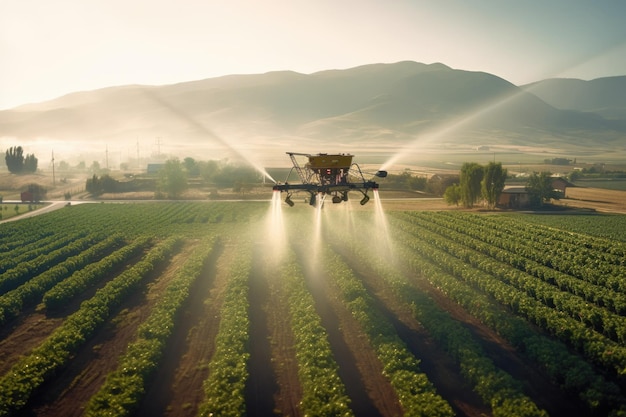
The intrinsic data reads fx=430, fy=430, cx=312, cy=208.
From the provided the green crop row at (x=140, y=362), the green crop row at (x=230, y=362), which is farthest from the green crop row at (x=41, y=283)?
the green crop row at (x=230, y=362)

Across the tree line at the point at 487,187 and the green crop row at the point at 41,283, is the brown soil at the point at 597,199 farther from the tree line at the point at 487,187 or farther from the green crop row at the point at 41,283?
the green crop row at the point at 41,283

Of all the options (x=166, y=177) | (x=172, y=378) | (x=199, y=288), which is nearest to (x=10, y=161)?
(x=166, y=177)

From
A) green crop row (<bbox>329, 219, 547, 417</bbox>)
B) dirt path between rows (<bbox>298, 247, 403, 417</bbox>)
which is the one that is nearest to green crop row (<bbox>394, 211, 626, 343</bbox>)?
green crop row (<bbox>329, 219, 547, 417</bbox>)

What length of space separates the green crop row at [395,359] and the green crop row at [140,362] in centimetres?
1189

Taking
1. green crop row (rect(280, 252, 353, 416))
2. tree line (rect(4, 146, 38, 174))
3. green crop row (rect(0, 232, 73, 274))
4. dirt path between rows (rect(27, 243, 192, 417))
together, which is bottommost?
dirt path between rows (rect(27, 243, 192, 417))

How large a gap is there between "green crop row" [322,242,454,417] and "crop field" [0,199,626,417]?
9 centimetres

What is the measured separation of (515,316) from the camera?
28.8 metres

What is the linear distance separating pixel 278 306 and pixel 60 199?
100782 millimetres

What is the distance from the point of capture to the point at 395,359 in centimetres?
2222

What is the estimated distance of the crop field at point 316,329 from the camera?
1959 cm

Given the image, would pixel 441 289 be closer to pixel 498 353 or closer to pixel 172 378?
pixel 498 353

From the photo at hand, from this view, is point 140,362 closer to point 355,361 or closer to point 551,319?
point 355,361

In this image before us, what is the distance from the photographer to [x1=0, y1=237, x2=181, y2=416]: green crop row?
19.4 metres

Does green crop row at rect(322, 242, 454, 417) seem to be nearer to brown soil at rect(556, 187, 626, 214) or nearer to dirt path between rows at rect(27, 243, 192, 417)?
dirt path between rows at rect(27, 243, 192, 417)
